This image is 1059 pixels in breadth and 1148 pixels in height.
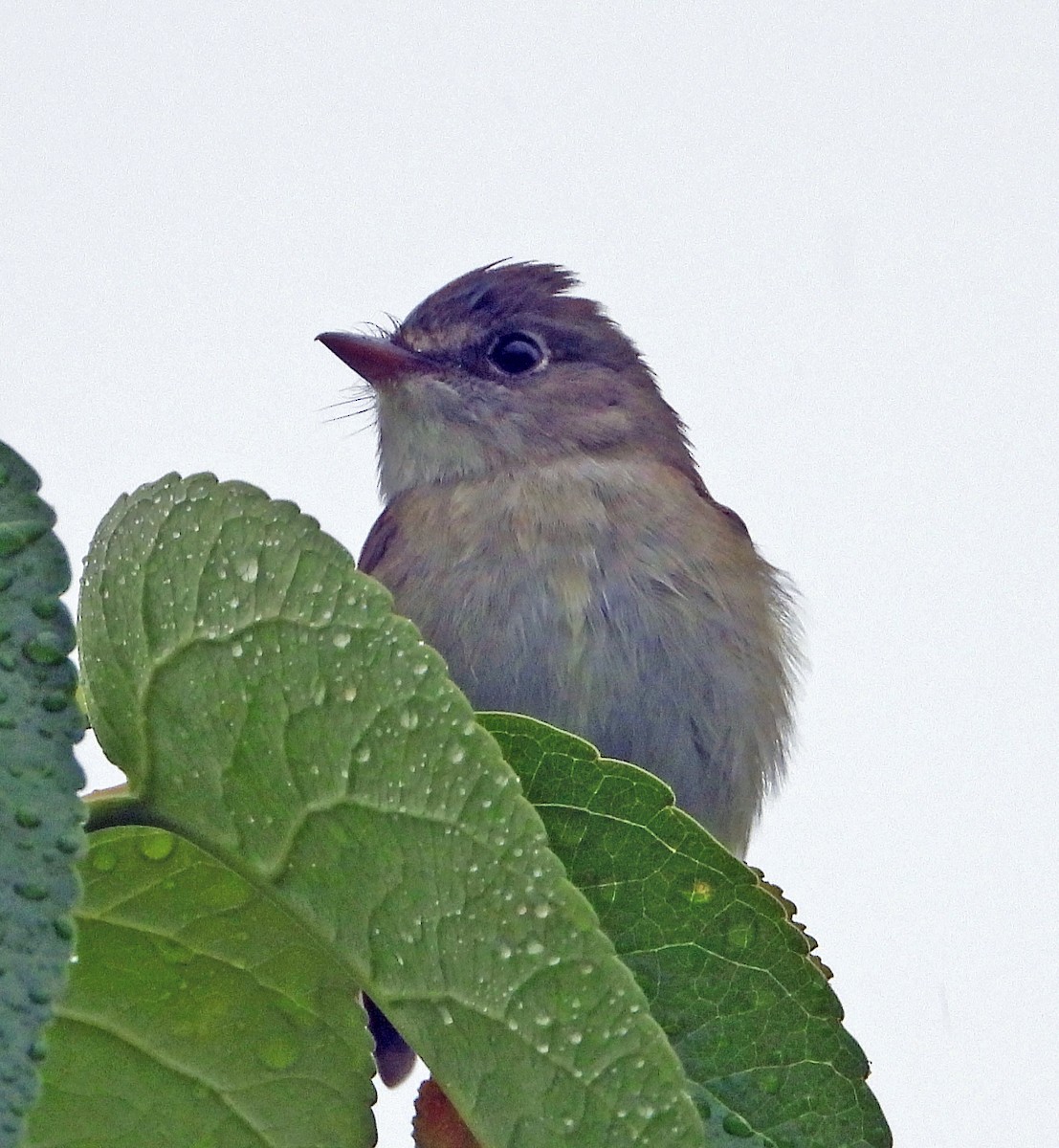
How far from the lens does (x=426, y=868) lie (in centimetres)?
150

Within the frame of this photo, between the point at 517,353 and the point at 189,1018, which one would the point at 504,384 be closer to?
the point at 517,353

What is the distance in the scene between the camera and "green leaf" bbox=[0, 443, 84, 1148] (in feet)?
4.00

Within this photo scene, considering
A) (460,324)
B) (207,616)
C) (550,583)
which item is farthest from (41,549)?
(460,324)

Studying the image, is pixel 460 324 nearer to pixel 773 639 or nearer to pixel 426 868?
pixel 773 639

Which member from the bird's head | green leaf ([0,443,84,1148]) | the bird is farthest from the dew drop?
the bird's head

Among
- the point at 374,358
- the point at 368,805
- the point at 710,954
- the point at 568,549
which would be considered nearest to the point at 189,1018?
the point at 368,805

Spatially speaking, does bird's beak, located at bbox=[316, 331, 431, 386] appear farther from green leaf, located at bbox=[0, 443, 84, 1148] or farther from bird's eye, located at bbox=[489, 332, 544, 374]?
green leaf, located at bbox=[0, 443, 84, 1148]

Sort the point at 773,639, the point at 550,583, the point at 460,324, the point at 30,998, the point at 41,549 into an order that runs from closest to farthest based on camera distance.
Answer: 1. the point at 30,998
2. the point at 41,549
3. the point at 550,583
4. the point at 773,639
5. the point at 460,324

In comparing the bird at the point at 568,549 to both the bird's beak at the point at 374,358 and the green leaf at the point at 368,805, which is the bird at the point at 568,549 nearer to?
the bird's beak at the point at 374,358

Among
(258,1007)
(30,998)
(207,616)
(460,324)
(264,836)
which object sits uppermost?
(460,324)

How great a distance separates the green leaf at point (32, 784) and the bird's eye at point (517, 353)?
404 centimetres

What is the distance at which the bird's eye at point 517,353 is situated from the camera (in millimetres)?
5383

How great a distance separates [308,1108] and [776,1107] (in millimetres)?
550

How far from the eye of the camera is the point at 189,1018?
185 cm
